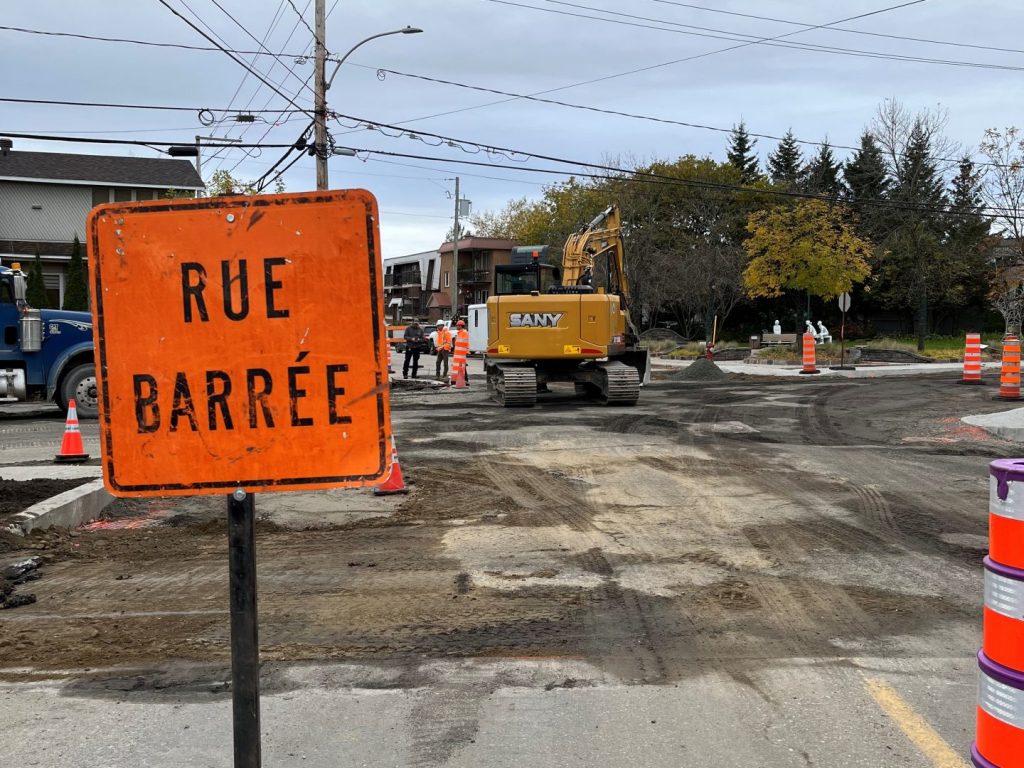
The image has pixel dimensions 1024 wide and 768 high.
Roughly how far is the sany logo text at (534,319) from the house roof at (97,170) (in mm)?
27499

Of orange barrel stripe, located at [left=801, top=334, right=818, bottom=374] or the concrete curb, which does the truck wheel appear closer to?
the concrete curb

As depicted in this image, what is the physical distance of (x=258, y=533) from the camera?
8453 mm

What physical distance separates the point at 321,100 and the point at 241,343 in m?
22.7

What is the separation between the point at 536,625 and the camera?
18.6ft

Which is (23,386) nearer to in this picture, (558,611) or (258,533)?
(258,533)

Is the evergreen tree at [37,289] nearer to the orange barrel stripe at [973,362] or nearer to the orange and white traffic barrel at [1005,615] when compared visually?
the orange barrel stripe at [973,362]

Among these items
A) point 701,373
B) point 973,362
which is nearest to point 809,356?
point 701,373

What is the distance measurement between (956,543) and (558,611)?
375cm

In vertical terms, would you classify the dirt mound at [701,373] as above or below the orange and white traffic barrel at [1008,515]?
below

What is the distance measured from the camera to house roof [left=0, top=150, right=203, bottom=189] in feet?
142

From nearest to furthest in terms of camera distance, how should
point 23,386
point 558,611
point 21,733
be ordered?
point 21,733, point 558,611, point 23,386

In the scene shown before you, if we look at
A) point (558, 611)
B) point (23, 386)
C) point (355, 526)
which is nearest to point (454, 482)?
point (355, 526)

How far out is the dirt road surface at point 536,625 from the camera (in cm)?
414

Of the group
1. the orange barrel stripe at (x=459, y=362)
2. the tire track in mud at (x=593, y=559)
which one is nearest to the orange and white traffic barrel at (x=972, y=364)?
the orange barrel stripe at (x=459, y=362)
